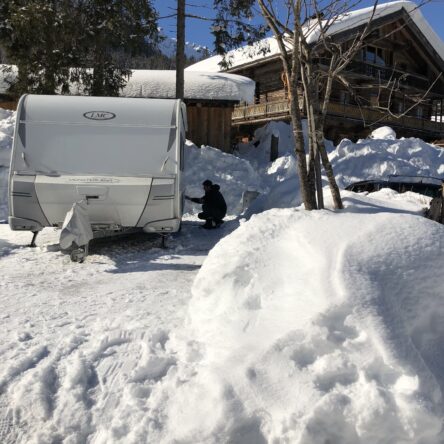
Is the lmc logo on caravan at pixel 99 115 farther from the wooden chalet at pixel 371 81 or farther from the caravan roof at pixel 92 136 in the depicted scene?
the wooden chalet at pixel 371 81

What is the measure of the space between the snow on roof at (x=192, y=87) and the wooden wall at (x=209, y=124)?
760 mm

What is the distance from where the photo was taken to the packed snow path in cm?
309

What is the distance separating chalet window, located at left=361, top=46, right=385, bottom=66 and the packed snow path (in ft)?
77.2

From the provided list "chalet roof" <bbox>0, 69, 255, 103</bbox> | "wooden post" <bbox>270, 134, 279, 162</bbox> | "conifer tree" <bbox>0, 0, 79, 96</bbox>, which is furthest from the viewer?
"wooden post" <bbox>270, 134, 279, 162</bbox>

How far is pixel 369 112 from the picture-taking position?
24500mm

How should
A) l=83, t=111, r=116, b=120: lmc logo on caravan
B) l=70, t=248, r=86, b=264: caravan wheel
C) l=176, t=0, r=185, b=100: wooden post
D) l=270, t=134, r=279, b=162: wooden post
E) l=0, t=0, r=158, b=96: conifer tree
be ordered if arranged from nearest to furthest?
l=70, t=248, r=86, b=264: caravan wheel → l=83, t=111, r=116, b=120: lmc logo on caravan → l=0, t=0, r=158, b=96: conifer tree → l=176, t=0, r=185, b=100: wooden post → l=270, t=134, r=279, b=162: wooden post

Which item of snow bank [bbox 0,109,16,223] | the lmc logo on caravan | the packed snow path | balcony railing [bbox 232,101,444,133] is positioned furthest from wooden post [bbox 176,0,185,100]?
the packed snow path

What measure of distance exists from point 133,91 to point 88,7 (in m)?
2.97

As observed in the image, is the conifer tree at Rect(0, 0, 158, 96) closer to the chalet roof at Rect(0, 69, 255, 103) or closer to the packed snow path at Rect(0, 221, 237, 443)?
the chalet roof at Rect(0, 69, 255, 103)

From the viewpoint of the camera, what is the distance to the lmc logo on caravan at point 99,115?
296 inches

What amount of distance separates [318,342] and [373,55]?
28.1 metres

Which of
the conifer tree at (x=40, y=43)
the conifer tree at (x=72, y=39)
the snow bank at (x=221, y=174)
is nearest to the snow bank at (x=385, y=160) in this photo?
the snow bank at (x=221, y=174)

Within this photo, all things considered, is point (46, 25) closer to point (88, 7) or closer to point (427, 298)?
point (88, 7)

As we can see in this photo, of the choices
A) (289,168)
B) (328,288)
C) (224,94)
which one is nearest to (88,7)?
(224,94)
